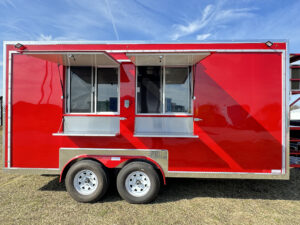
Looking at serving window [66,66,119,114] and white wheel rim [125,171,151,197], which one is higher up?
serving window [66,66,119,114]

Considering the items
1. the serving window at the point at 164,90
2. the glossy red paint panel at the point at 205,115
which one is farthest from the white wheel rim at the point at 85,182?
the serving window at the point at 164,90

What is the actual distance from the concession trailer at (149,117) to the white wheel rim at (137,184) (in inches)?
0.7

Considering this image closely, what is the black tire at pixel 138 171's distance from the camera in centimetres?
338

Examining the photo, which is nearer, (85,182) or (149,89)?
(85,182)

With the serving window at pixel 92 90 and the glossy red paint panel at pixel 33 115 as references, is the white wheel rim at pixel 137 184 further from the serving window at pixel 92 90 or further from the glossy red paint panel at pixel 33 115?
the glossy red paint panel at pixel 33 115

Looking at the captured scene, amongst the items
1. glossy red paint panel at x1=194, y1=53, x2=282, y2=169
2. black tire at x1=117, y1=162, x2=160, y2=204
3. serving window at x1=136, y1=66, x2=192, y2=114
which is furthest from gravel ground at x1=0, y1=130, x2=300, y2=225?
serving window at x1=136, y1=66, x2=192, y2=114

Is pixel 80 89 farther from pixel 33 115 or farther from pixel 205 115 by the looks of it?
pixel 205 115

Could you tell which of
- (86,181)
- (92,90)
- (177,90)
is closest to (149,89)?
(177,90)

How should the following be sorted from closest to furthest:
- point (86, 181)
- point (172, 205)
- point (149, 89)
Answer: point (172, 205)
point (86, 181)
point (149, 89)

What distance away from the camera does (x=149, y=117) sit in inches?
138

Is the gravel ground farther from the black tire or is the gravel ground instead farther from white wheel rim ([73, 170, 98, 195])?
white wheel rim ([73, 170, 98, 195])

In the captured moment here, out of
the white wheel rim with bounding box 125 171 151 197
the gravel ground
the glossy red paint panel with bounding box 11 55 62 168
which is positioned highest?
the glossy red paint panel with bounding box 11 55 62 168

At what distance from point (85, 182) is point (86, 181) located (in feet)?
0.09

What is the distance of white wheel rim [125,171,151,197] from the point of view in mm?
3451
